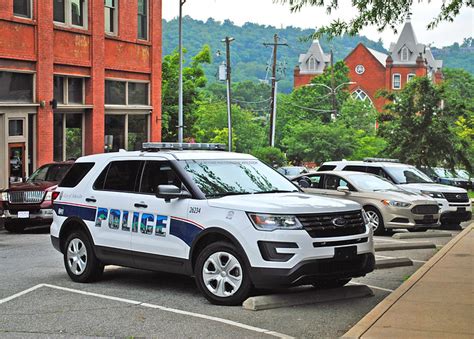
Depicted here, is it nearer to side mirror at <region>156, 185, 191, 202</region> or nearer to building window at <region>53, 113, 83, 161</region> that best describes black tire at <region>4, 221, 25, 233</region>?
building window at <region>53, 113, 83, 161</region>

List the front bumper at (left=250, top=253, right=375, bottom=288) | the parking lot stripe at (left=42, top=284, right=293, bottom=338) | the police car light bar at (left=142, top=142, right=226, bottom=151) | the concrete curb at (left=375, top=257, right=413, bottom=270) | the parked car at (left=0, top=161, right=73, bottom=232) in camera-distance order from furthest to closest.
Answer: the parked car at (left=0, top=161, right=73, bottom=232)
the concrete curb at (left=375, top=257, right=413, bottom=270)
the police car light bar at (left=142, top=142, right=226, bottom=151)
the front bumper at (left=250, top=253, right=375, bottom=288)
the parking lot stripe at (left=42, top=284, right=293, bottom=338)

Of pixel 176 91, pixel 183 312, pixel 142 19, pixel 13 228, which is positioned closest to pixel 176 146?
pixel 183 312

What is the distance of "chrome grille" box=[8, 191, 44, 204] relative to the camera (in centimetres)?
2027

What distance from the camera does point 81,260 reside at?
11836mm

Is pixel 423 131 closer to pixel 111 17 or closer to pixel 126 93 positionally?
pixel 126 93

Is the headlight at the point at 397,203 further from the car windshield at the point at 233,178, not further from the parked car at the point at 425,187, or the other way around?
the car windshield at the point at 233,178

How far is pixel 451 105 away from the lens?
32.3 meters

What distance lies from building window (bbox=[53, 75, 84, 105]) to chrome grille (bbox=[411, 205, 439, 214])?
1563 cm

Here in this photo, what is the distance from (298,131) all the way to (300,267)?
193 feet

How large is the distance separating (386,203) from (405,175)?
10.9 ft

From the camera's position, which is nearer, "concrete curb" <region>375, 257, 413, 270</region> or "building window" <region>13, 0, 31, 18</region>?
"concrete curb" <region>375, 257, 413, 270</region>

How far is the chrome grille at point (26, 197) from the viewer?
2027 cm

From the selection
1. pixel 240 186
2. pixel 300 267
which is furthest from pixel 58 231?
pixel 300 267

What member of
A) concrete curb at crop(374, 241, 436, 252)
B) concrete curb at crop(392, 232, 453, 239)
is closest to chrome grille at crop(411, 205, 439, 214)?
concrete curb at crop(392, 232, 453, 239)
